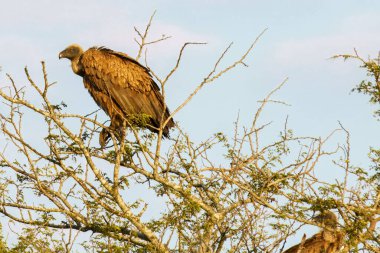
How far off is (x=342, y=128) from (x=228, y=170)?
4.21 feet

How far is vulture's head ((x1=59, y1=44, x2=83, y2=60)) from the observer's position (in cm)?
1127

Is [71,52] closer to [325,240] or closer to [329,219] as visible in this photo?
[325,240]

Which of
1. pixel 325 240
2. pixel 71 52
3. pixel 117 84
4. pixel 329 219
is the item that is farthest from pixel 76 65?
pixel 329 219

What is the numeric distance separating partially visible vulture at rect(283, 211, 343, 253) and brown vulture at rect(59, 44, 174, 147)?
268 centimetres

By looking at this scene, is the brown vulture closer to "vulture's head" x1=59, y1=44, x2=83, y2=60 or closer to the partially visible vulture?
"vulture's head" x1=59, y1=44, x2=83, y2=60

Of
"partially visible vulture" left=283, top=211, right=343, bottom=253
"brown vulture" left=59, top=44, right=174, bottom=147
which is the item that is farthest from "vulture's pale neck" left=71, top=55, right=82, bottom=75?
"partially visible vulture" left=283, top=211, right=343, bottom=253

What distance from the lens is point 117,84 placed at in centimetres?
1058

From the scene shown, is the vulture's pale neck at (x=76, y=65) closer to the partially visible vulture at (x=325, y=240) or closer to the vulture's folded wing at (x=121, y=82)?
the vulture's folded wing at (x=121, y=82)

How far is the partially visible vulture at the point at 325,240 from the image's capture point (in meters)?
7.42

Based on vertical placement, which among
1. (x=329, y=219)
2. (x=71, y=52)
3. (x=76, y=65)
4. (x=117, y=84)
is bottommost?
(x=329, y=219)

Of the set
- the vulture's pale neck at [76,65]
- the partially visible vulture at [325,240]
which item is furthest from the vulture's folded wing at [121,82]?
the partially visible vulture at [325,240]

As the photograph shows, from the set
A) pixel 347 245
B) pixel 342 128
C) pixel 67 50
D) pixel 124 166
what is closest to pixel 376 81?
pixel 342 128

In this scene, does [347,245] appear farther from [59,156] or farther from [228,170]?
[59,156]

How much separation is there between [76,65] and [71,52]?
353mm
